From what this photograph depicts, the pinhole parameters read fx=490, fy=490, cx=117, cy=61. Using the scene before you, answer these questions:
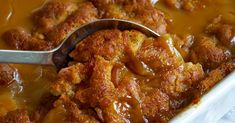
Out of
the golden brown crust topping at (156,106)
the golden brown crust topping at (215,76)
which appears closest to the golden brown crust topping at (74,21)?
the golden brown crust topping at (156,106)

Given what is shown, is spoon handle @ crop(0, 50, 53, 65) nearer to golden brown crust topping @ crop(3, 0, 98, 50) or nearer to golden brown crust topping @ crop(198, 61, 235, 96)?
golden brown crust topping @ crop(3, 0, 98, 50)

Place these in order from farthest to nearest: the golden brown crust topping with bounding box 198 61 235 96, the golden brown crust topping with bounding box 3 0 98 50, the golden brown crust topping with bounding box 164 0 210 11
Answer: the golden brown crust topping with bounding box 164 0 210 11 < the golden brown crust topping with bounding box 3 0 98 50 < the golden brown crust topping with bounding box 198 61 235 96

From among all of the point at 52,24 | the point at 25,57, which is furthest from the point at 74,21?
Answer: the point at 25,57

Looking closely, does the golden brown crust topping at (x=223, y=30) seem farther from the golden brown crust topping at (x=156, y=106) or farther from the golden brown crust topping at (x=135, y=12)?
the golden brown crust topping at (x=156, y=106)

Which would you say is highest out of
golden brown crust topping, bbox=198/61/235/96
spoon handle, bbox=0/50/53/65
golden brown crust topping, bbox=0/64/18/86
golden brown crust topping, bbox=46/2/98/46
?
golden brown crust topping, bbox=198/61/235/96

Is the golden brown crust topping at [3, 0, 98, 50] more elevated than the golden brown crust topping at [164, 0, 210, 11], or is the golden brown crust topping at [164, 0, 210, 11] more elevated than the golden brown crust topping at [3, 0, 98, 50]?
the golden brown crust topping at [164, 0, 210, 11]

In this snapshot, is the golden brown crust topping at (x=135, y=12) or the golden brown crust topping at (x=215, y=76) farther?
the golden brown crust topping at (x=135, y=12)

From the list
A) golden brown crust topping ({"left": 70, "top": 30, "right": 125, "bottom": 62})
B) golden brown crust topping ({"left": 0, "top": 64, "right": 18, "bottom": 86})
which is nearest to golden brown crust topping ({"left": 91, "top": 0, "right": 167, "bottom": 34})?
golden brown crust topping ({"left": 70, "top": 30, "right": 125, "bottom": 62})

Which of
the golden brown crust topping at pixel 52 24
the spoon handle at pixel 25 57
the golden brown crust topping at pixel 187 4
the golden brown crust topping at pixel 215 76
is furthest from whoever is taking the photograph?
the golden brown crust topping at pixel 187 4
